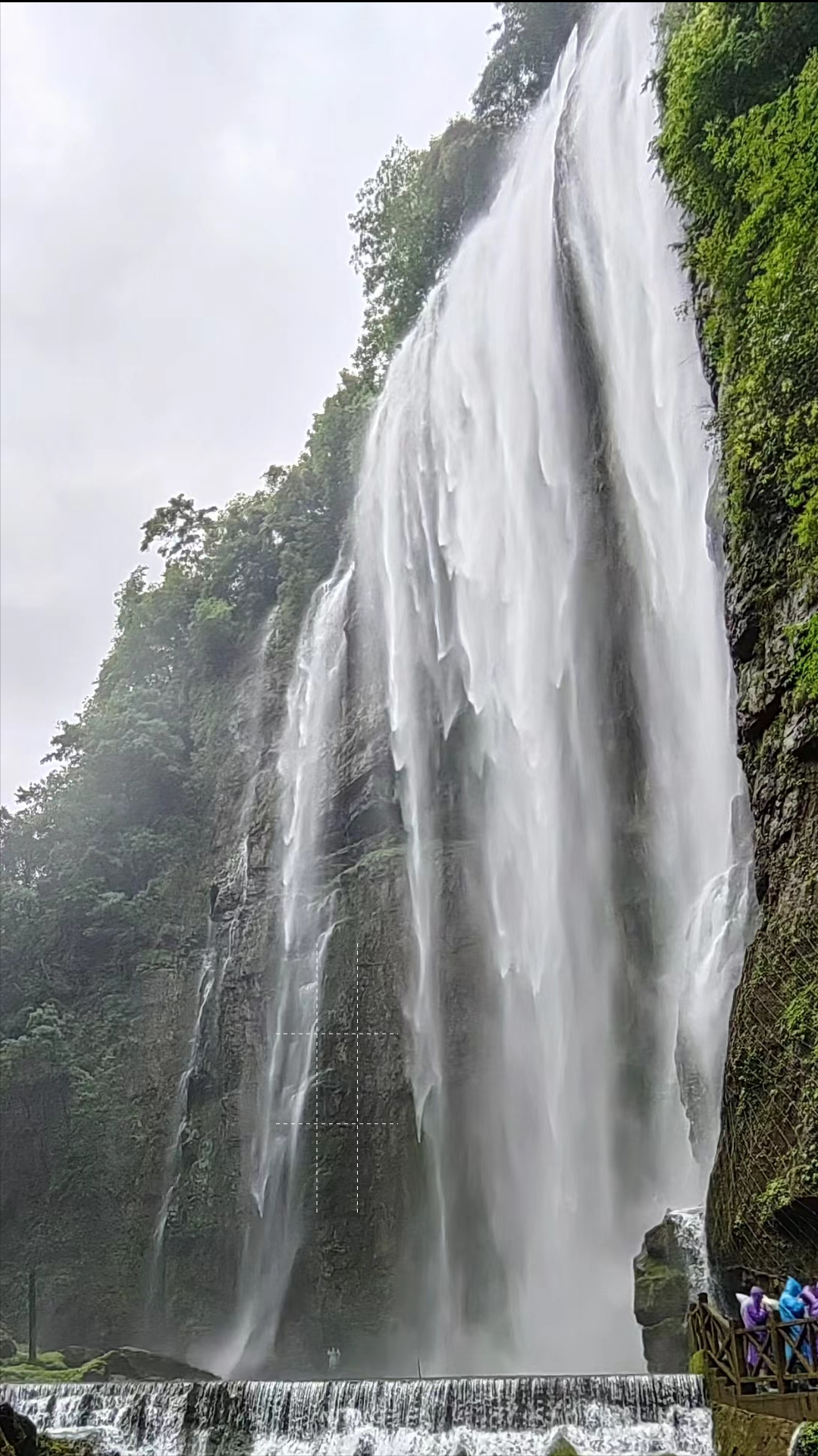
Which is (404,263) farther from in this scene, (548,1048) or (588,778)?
(548,1048)

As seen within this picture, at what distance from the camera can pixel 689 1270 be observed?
14.5 m

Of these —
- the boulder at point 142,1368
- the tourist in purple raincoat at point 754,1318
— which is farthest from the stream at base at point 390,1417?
the boulder at point 142,1368

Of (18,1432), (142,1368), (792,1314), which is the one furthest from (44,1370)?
(792,1314)

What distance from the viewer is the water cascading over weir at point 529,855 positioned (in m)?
19.1

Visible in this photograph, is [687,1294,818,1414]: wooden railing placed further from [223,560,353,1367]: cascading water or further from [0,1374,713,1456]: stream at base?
[223,560,353,1367]: cascading water

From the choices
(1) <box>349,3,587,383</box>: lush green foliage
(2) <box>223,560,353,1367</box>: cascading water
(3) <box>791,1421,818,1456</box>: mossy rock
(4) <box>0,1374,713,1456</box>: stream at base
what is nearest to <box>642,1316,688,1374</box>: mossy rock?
(4) <box>0,1374,713,1456</box>: stream at base

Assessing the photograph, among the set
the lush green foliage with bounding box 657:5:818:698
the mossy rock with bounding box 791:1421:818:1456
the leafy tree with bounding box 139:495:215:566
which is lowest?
the mossy rock with bounding box 791:1421:818:1456

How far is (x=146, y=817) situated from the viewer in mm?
30531

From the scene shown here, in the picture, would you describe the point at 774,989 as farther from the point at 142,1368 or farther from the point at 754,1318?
the point at 142,1368

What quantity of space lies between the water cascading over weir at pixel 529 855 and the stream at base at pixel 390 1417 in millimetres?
→ 5173

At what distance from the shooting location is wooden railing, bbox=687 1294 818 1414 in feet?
30.8

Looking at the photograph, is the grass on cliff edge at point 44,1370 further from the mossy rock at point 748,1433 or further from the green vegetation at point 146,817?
the mossy rock at point 748,1433

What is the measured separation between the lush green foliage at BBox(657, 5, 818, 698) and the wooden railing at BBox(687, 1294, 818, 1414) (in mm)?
6071

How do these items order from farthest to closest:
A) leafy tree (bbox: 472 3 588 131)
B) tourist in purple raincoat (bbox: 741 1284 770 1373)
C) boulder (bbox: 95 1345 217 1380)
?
leafy tree (bbox: 472 3 588 131), boulder (bbox: 95 1345 217 1380), tourist in purple raincoat (bbox: 741 1284 770 1373)
